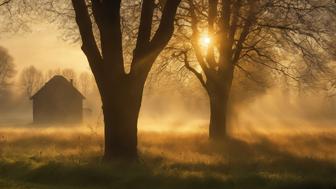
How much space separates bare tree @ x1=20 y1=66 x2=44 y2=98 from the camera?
156 m

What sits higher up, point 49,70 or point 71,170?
point 49,70

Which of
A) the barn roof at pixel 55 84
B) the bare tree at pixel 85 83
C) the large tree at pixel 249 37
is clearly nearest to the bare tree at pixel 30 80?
the bare tree at pixel 85 83

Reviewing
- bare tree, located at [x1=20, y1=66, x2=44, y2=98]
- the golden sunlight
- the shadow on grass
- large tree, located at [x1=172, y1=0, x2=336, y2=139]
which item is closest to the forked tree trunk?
large tree, located at [x1=172, y1=0, x2=336, y2=139]

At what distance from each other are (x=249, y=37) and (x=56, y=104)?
39943 mm

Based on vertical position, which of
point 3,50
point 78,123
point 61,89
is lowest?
point 78,123

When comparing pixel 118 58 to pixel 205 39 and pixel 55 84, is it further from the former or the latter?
pixel 55 84

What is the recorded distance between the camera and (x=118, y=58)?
14492mm

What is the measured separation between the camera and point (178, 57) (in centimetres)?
2542

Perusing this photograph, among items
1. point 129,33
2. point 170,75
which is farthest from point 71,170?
point 170,75

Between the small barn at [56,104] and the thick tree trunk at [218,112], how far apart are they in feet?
126

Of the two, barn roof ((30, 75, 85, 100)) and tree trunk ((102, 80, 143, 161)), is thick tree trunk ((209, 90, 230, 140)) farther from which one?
barn roof ((30, 75, 85, 100))

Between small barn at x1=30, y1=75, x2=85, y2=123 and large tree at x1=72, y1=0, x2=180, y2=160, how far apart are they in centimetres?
4763

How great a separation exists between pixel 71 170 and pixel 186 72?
50.2 ft

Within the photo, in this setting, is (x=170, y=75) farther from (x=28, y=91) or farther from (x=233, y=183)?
(x=28, y=91)
